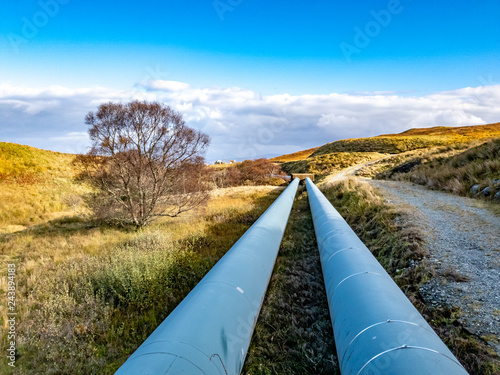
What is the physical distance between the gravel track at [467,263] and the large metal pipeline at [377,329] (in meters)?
1.29

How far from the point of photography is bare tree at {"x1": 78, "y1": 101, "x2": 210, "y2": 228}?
8188 mm

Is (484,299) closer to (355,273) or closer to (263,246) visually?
(355,273)

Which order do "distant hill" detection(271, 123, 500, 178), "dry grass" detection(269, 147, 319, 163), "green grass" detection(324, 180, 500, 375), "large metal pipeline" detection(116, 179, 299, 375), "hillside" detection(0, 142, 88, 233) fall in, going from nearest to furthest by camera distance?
"large metal pipeline" detection(116, 179, 299, 375) → "green grass" detection(324, 180, 500, 375) → "hillside" detection(0, 142, 88, 233) → "distant hill" detection(271, 123, 500, 178) → "dry grass" detection(269, 147, 319, 163)

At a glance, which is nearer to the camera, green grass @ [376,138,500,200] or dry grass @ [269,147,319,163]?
green grass @ [376,138,500,200]

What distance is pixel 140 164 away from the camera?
8.63 metres

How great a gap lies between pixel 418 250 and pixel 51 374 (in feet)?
20.5

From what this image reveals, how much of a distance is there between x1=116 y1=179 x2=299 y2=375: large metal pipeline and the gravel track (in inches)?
107

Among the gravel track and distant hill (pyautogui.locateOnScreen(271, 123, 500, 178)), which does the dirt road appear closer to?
the gravel track

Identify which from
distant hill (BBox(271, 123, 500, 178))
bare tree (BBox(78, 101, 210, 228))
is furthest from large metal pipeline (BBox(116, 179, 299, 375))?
distant hill (BBox(271, 123, 500, 178))

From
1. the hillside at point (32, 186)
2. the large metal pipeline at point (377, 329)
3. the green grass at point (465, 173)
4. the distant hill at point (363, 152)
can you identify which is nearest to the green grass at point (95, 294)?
the large metal pipeline at point (377, 329)

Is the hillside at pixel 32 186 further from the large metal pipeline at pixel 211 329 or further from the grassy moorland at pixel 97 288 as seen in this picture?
the large metal pipeline at pixel 211 329

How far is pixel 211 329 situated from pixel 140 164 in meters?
7.46

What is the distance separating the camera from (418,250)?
5066 millimetres

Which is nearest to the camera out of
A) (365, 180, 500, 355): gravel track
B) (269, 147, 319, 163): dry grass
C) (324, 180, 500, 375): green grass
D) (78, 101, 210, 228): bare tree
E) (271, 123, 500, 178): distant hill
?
(324, 180, 500, 375): green grass
